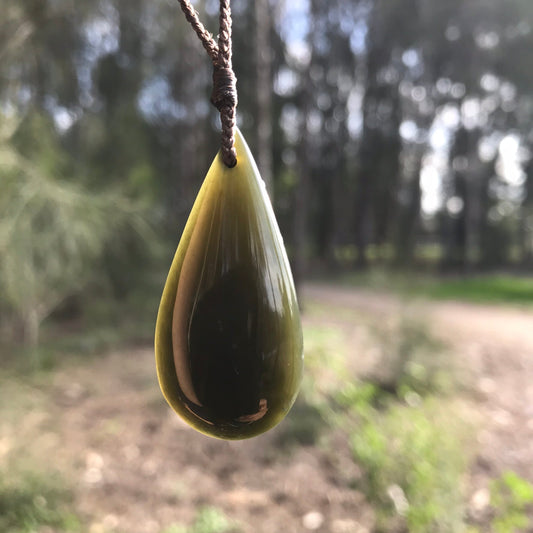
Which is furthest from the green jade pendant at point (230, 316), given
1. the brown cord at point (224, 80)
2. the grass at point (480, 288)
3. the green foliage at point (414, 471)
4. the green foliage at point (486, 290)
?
the green foliage at point (486, 290)

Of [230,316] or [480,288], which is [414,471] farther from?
[480,288]

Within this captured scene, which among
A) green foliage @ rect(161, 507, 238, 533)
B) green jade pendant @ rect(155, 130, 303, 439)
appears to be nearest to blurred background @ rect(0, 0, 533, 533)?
green foliage @ rect(161, 507, 238, 533)

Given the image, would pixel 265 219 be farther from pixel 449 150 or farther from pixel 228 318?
pixel 449 150

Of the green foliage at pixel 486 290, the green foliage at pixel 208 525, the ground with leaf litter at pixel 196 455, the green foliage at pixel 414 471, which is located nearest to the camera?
the green foliage at pixel 414 471

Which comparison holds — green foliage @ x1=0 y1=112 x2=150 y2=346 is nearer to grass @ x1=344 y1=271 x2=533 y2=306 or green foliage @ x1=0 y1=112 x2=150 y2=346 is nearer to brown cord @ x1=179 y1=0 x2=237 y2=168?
brown cord @ x1=179 y1=0 x2=237 y2=168

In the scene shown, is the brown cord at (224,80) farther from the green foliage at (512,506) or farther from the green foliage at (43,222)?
the green foliage at (43,222)

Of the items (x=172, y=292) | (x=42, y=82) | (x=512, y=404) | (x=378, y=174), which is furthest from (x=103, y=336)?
(x=378, y=174)

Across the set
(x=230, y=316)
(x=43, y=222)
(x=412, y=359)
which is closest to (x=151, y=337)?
(x=43, y=222)
